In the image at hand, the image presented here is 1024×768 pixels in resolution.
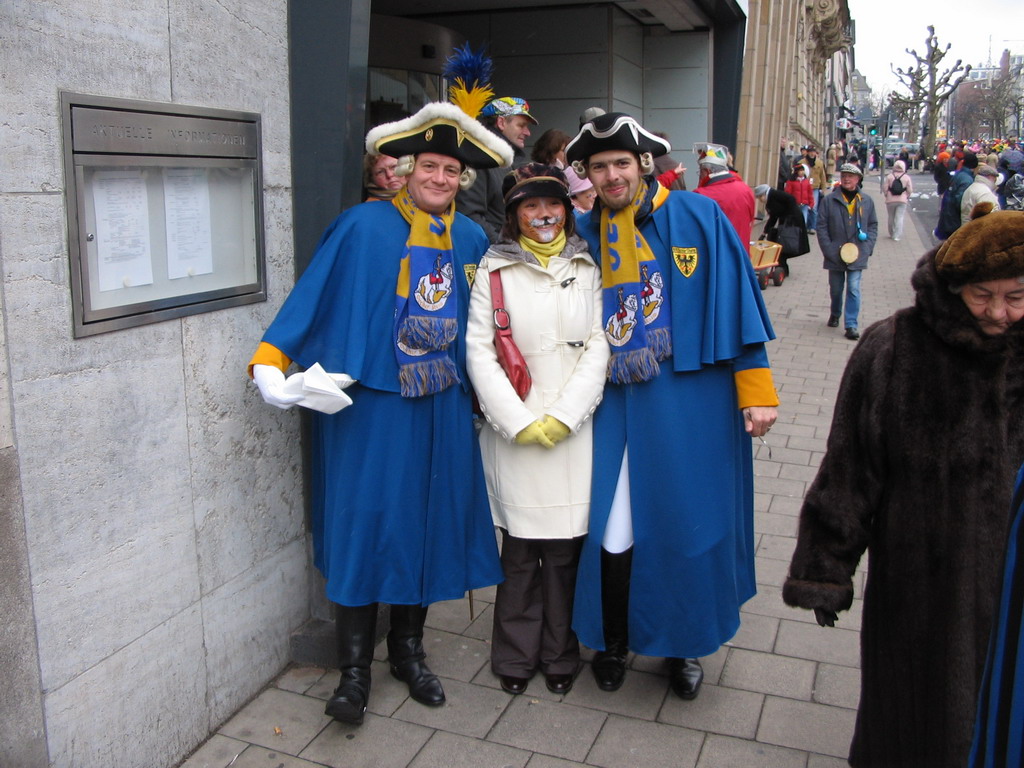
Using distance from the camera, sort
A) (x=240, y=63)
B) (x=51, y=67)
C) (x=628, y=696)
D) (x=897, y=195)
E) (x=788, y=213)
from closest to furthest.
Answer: (x=51, y=67) < (x=240, y=63) < (x=628, y=696) < (x=788, y=213) < (x=897, y=195)

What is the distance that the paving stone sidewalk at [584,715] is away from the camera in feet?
10.5

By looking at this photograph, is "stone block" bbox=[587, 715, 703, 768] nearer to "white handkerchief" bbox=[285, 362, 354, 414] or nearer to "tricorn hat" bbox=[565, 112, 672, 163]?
"white handkerchief" bbox=[285, 362, 354, 414]

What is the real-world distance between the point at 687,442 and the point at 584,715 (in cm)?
99

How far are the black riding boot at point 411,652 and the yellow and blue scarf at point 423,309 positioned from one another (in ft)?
2.80

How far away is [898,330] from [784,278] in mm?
12611

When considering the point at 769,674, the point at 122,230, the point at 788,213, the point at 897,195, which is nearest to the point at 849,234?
the point at 788,213

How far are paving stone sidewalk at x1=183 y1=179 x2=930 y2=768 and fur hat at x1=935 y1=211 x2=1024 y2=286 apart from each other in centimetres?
160

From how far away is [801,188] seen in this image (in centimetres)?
Result: 1831

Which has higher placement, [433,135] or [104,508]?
[433,135]

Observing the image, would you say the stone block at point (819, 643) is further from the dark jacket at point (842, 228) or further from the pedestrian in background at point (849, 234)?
the dark jacket at point (842, 228)

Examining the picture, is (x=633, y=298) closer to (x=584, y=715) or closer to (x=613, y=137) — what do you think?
(x=613, y=137)

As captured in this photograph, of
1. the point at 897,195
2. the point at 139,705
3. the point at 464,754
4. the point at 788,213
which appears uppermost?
the point at 897,195

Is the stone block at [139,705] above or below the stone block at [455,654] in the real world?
above

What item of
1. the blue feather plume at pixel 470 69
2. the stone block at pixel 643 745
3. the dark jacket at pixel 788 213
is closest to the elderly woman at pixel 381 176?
the blue feather plume at pixel 470 69
